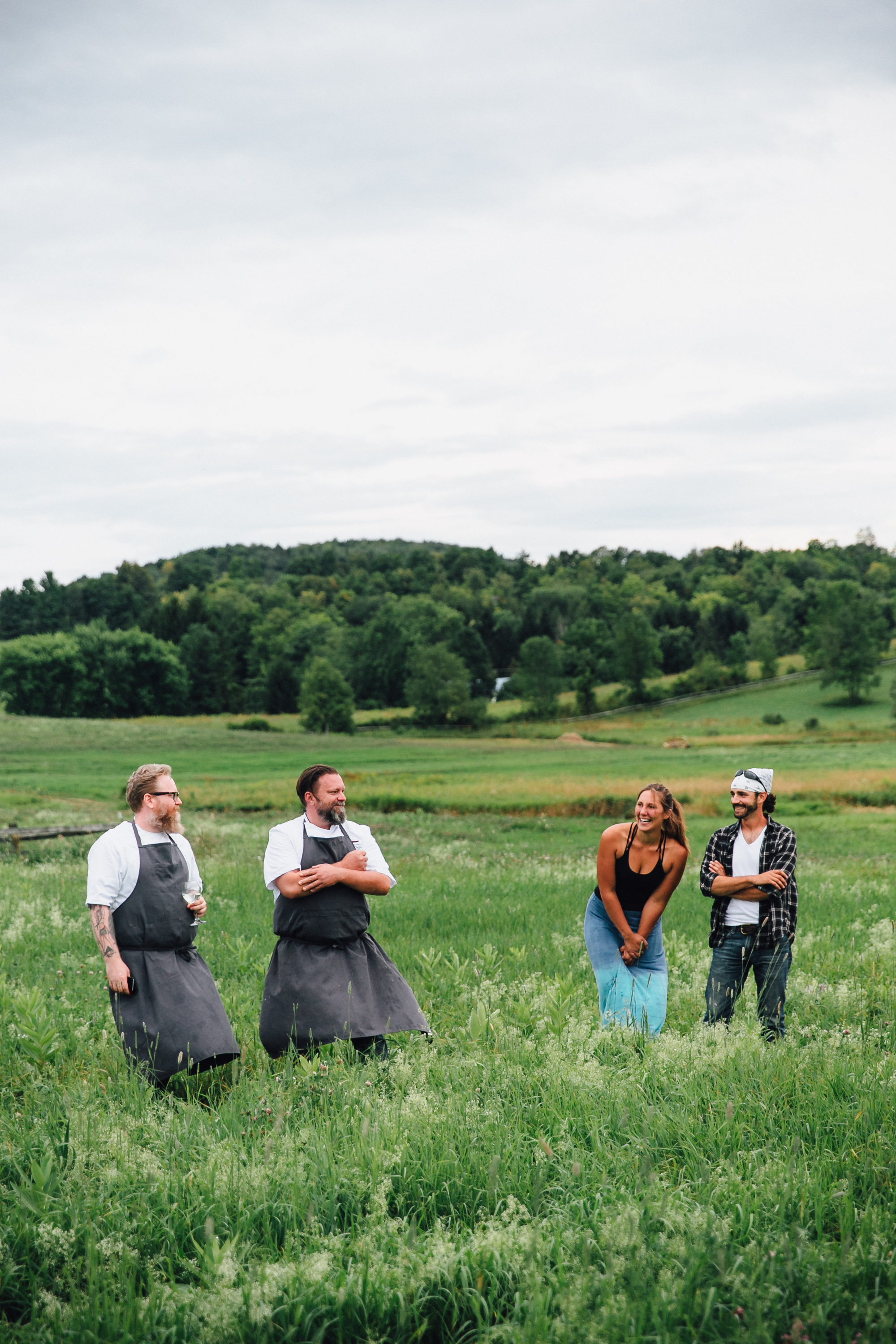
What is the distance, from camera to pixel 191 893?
604 centimetres

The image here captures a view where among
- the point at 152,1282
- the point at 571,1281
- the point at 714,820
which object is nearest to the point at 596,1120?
the point at 571,1281

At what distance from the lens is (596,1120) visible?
4484 mm

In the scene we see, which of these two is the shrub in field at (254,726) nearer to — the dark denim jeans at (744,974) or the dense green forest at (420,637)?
the dense green forest at (420,637)

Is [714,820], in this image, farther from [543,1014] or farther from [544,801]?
[543,1014]

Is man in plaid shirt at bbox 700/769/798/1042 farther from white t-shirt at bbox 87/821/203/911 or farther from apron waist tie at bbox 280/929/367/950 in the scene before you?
white t-shirt at bbox 87/821/203/911

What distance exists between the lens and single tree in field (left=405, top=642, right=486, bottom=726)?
103875mm

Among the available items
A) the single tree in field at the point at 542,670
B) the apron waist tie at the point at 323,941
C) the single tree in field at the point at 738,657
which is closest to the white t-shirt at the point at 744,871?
the apron waist tie at the point at 323,941

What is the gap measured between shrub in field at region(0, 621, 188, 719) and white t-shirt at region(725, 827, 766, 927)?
10715 centimetres

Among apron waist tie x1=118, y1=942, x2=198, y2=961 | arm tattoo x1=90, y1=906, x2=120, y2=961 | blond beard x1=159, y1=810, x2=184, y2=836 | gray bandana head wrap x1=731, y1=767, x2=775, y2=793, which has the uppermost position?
gray bandana head wrap x1=731, y1=767, x2=775, y2=793

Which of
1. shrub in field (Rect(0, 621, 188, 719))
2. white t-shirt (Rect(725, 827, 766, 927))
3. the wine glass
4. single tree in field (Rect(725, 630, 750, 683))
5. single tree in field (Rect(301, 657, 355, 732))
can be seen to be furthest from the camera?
single tree in field (Rect(725, 630, 750, 683))

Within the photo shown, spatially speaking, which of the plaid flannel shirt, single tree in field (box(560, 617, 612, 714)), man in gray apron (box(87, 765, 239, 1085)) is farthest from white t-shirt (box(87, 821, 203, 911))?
single tree in field (box(560, 617, 612, 714))

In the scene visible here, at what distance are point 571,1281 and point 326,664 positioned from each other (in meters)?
101

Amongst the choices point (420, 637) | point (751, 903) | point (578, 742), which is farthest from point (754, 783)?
point (420, 637)

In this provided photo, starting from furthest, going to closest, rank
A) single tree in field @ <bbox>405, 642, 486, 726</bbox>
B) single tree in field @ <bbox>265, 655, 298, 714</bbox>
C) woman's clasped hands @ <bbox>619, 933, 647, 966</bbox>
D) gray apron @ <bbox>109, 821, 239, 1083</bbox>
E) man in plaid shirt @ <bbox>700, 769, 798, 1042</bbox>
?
single tree in field @ <bbox>265, 655, 298, 714</bbox> < single tree in field @ <bbox>405, 642, 486, 726</bbox> < man in plaid shirt @ <bbox>700, 769, 798, 1042</bbox> < woman's clasped hands @ <bbox>619, 933, 647, 966</bbox> < gray apron @ <bbox>109, 821, 239, 1083</bbox>
